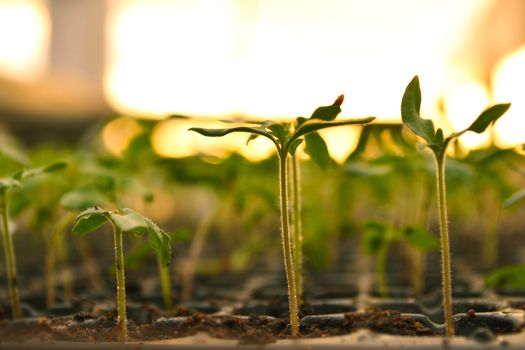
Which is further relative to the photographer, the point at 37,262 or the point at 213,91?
the point at 213,91

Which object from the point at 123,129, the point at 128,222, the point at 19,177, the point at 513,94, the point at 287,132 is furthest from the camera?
the point at 513,94

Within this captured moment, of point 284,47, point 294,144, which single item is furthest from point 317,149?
point 284,47

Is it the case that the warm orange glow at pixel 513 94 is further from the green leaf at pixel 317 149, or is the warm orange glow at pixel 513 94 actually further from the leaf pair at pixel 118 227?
the leaf pair at pixel 118 227

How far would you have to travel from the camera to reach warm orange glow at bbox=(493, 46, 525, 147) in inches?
74.4

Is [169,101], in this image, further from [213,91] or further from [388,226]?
[388,226]

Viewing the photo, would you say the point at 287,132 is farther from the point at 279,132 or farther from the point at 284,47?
the point at 284,47

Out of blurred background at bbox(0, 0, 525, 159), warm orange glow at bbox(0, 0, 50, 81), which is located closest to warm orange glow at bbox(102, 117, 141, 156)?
blurred background at bbox(0, 0, 525, 159)

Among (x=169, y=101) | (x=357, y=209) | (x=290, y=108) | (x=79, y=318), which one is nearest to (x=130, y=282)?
(x=79, y=318)

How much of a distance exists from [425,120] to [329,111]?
0.13m

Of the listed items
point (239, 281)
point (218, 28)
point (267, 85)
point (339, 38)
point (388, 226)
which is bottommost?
point (239, 281)

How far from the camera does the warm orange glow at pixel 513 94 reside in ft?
6.20

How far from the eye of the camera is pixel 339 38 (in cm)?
409

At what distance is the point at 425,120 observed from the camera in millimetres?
619

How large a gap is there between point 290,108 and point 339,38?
0.76 metres
